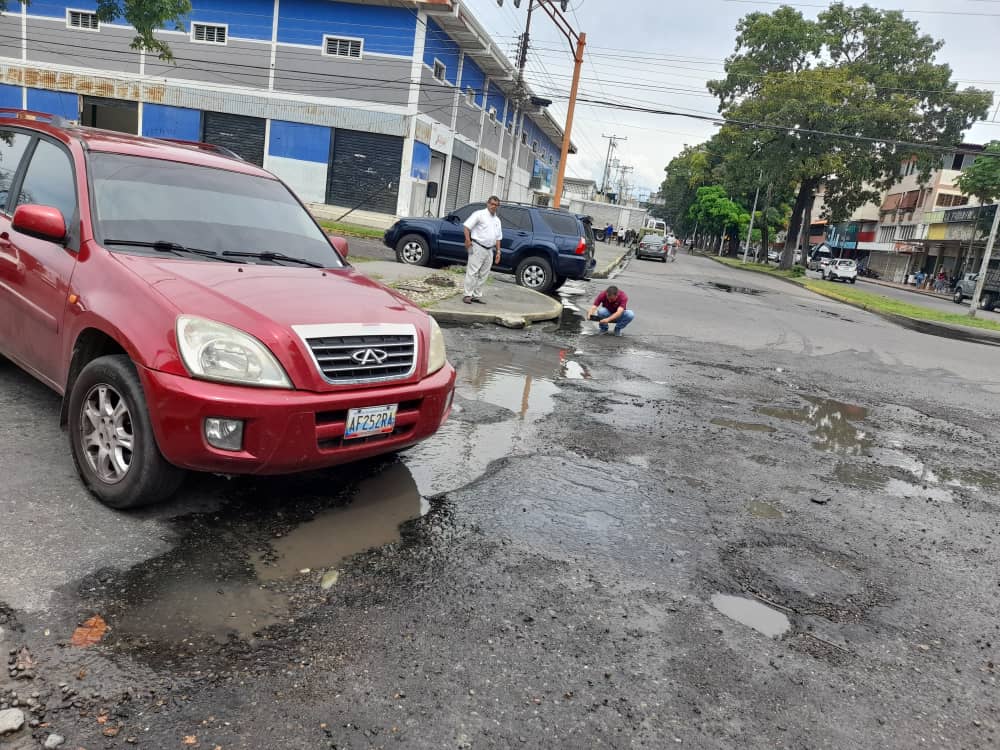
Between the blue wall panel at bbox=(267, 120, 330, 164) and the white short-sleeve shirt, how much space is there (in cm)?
1843

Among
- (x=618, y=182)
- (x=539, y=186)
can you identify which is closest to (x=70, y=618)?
(x=539, y=186)

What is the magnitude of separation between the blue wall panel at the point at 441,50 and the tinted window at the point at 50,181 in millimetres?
24457

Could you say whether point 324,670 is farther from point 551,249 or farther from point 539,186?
point 539,186

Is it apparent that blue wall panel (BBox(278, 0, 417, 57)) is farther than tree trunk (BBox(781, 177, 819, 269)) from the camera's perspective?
No

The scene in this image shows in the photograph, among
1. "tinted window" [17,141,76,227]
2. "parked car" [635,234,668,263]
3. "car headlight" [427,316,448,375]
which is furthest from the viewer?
"parked car" [635,234,668,263]

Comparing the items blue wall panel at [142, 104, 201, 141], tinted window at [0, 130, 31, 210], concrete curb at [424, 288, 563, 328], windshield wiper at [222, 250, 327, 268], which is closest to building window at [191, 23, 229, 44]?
blue wall panel at [142, 104, 201, 141]

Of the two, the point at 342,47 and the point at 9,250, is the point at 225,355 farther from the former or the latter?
the point at 342,47

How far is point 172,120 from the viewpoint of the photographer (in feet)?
92.8

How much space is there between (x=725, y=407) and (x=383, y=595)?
5075mm

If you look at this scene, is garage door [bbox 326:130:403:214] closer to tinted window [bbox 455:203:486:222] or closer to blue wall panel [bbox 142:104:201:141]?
blue wall panel [bbox 142:104:201:141]

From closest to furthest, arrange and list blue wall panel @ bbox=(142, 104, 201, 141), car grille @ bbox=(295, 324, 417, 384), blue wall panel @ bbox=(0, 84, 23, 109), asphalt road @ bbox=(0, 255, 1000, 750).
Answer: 1. asphalt road @ bbox=(0, 255, 1000, 750)
2. car grille @ bbox=(295, 324, 417, 384)
3. blue wall panel @ bbox=(142, 104, 201, 141)
4. blue wall panel @ bbox=(0, 84, 23, 109)

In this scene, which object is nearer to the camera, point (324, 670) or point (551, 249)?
point (324, 670)

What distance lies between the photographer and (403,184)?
2717cm

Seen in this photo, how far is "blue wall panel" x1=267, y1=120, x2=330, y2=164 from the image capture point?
27.4m
